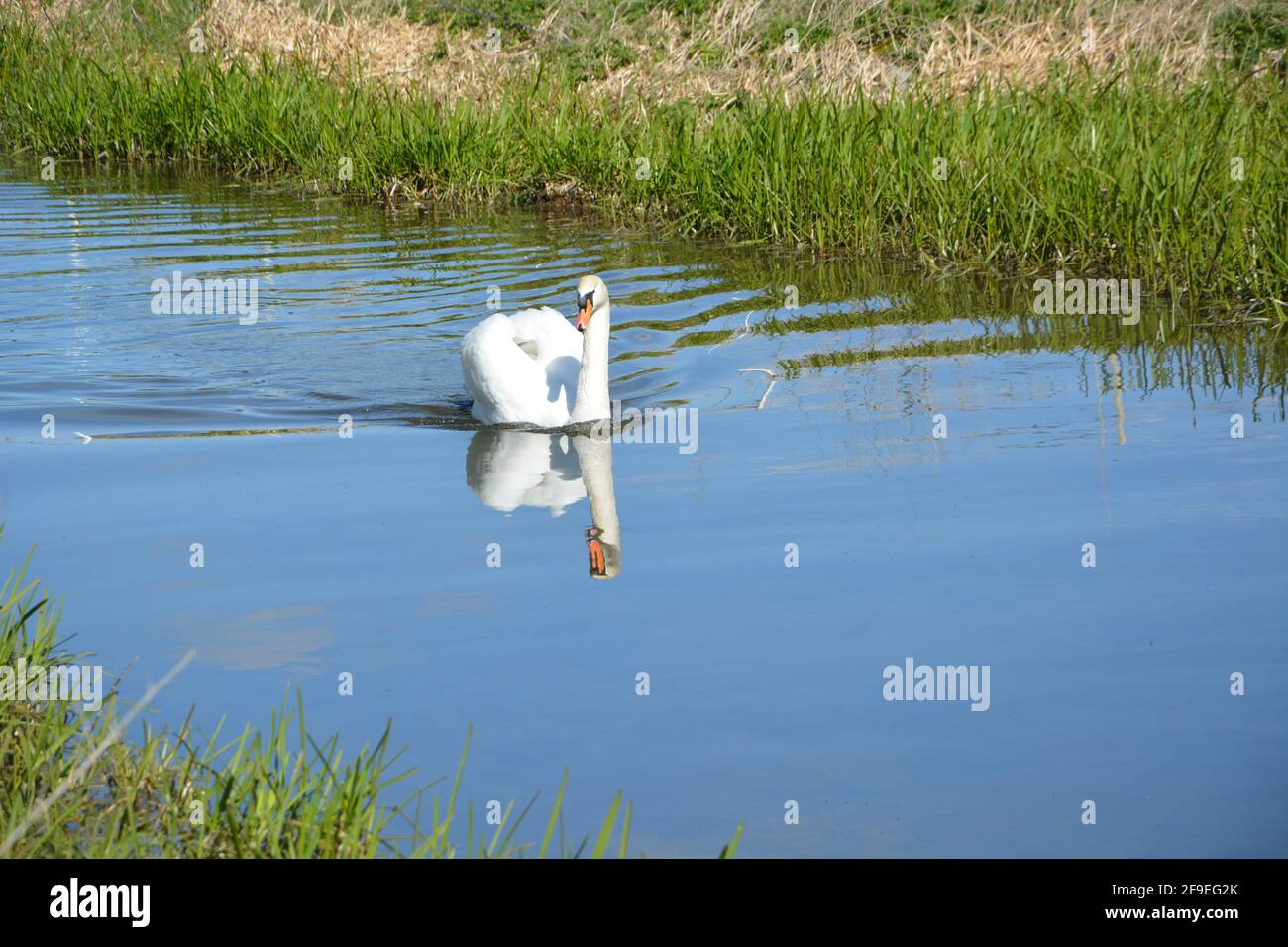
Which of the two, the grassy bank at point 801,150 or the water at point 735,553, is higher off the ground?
the grassy bank at point 801,150

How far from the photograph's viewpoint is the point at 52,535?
21.5 ft

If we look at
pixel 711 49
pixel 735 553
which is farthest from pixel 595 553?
pixel 711 49

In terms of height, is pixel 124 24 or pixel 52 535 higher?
pixel 124 24

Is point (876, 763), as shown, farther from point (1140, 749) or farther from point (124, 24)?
point (124, 24)

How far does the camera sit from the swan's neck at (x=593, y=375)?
830cm

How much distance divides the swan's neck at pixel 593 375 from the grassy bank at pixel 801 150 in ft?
12.7

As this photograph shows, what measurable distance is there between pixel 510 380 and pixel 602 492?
4.42 feet

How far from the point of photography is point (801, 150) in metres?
12.4

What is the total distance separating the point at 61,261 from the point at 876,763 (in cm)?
979

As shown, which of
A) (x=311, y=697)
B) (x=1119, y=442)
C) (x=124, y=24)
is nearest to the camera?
(x=311, y=697)

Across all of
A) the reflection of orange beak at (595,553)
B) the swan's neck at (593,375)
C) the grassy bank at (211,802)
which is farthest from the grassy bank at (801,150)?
the grassy bank at (211,802)
